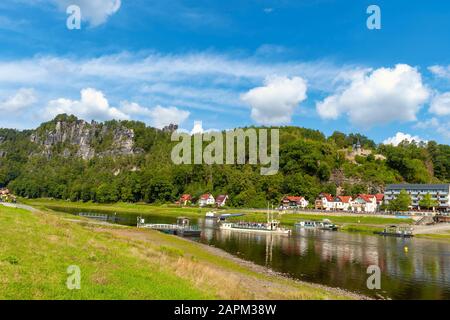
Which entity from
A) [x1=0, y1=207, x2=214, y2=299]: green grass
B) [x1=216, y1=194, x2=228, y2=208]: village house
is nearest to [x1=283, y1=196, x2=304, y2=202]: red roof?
[x1=216, y1=194, x2=228, y2=208]: village house

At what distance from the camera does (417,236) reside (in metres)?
96.8

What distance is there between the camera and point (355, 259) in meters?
60.6

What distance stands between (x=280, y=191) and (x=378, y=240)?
9658 centimetres

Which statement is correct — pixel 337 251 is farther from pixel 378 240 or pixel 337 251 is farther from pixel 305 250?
pixel 378 240

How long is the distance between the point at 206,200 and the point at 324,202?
60.2m

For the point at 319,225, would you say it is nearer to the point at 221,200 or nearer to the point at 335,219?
the point at 335,219

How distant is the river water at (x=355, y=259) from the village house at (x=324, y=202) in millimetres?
81972

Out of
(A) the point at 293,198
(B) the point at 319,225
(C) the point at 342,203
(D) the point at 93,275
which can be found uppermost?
(A) the point at 293,198

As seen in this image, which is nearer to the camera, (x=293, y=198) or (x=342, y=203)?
(x=342, y=203)

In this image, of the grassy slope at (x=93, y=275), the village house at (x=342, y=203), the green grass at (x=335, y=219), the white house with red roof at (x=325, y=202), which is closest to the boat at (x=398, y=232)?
the green grass at (x=335, y=219)

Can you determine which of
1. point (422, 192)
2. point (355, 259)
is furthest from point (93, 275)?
point (422, 192)

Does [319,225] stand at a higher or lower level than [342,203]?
lower

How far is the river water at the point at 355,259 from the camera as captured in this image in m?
44.1

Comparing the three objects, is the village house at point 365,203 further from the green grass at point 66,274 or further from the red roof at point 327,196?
the green grass at point 66,274
